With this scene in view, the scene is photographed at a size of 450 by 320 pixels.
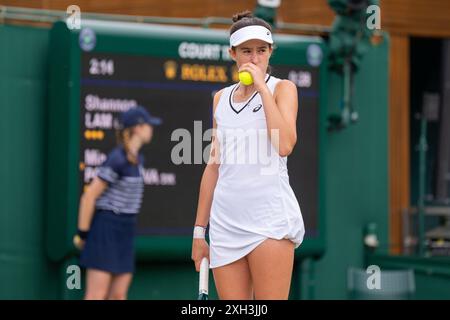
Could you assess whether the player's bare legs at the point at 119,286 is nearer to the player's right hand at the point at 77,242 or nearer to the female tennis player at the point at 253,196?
the player's right hand at the point at 77,242

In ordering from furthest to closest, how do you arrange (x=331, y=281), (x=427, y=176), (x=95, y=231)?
(x=427, y=176)
(x=331, y=281)
(x=95, y=231)

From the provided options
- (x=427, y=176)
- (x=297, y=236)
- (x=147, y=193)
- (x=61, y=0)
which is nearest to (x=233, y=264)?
(x=297, y=236)

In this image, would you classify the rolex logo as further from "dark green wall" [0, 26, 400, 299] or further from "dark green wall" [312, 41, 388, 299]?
"dark green wall" [312, 41, 388, 299]

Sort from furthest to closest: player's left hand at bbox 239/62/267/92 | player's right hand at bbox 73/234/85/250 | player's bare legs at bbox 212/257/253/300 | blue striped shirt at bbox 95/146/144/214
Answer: player's right hand at bbox 73/234/85/250, blue striped shirt at bbox 95/146/144/214, player's bare legs at bbox 212/257/253/300, player's left hand at bbox 239/62/267/92

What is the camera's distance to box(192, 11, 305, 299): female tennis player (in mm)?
4199

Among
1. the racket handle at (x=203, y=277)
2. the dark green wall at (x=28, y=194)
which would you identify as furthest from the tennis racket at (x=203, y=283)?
the dark green wall at (x=28, y=194)

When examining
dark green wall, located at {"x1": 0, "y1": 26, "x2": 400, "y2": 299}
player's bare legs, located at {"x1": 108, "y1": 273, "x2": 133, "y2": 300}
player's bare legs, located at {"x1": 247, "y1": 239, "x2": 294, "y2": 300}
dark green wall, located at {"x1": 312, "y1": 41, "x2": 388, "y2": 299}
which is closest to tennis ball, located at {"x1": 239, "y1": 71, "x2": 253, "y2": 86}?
player's bare legs, located at {"x1": 247, "y1": 239, "x2": 294, "y2": 300}

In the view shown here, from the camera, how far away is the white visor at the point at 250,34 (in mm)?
4227

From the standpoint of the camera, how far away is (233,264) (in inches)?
169

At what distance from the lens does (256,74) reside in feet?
13.6

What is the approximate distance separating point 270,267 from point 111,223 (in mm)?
4913

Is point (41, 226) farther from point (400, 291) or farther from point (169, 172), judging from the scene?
point (400, 291)

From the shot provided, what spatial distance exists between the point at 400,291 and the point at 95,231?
3.12 meters

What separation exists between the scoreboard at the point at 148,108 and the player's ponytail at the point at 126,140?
0.30 ft
